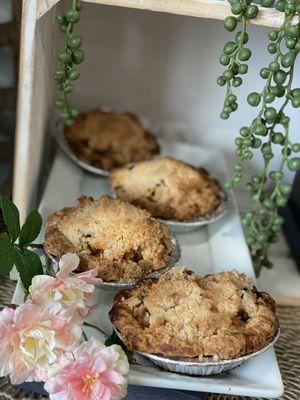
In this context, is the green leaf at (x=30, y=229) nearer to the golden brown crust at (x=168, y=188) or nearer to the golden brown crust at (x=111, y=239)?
the golden brown crust at (x=111, y=239)

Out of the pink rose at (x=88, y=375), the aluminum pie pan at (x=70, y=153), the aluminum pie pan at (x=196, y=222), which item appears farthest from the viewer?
the aluminum pie pan at (x=70, y=153)

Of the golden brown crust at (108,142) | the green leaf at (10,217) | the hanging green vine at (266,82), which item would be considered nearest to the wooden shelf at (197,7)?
the hanging green vine at (266,82)

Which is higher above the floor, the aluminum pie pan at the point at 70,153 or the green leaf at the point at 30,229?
the green leaf at the point at 30,229

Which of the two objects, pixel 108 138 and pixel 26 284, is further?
pixel 108 138

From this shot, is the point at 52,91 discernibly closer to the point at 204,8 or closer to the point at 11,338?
the point at 204,8

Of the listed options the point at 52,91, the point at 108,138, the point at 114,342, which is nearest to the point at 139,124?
the point at 108,138

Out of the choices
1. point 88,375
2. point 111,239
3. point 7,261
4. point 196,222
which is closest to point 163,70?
point 196,222

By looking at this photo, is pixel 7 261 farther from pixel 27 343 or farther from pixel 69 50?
pixel 69 50
